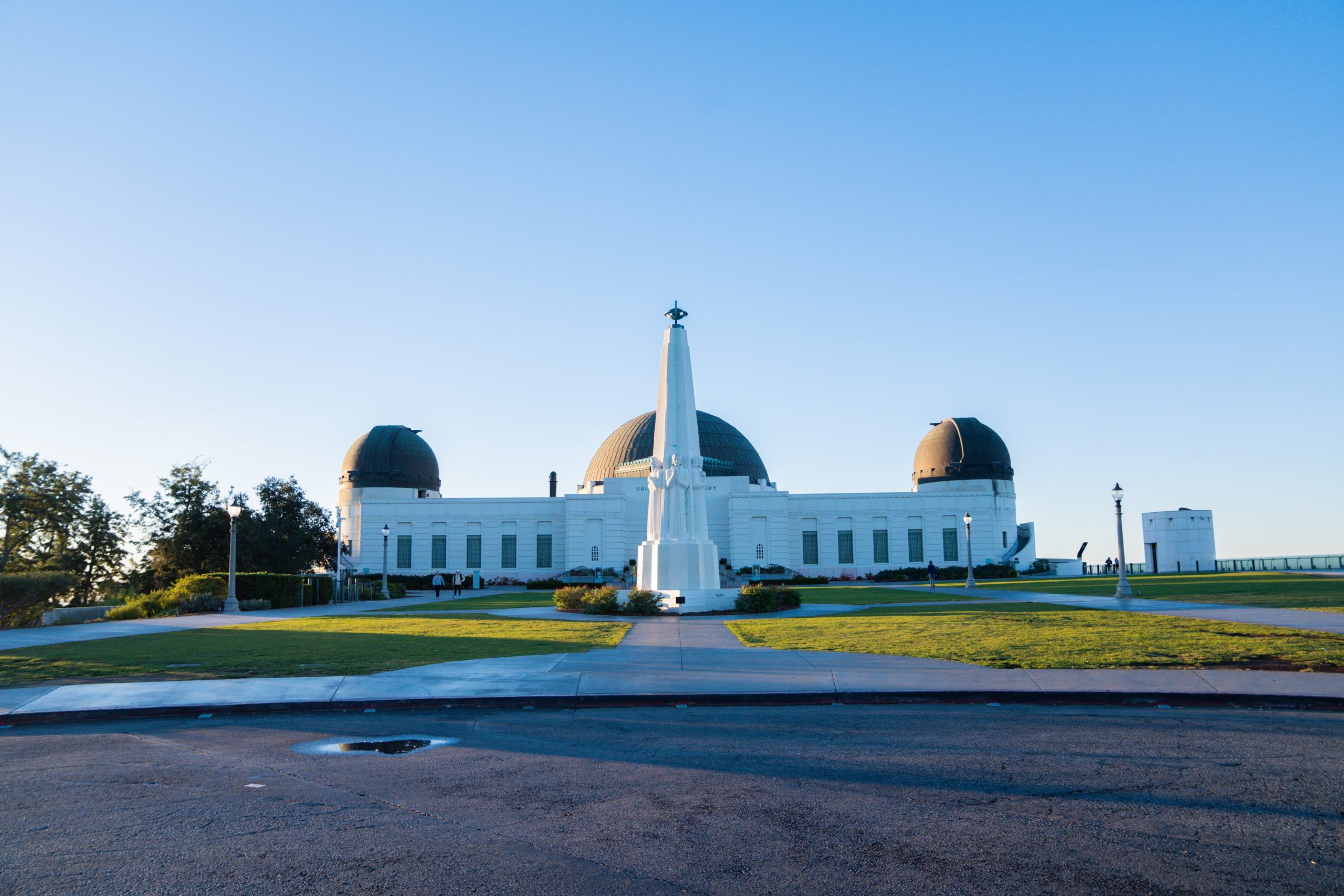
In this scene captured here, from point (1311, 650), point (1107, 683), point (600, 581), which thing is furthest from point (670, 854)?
point (600, 581)

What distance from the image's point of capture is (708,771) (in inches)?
272

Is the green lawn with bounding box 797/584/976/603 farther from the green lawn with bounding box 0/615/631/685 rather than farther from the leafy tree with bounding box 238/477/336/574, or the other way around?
the leafy tree with bounding box 238/477/336/574

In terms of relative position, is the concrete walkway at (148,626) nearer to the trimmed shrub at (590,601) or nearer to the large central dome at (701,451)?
the trimmed shrub at (590,601)

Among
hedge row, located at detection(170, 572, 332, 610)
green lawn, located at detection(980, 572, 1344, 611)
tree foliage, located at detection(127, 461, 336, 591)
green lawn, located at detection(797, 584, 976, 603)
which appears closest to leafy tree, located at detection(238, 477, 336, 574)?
tree foliage, located at detection(127, 461, 336, 591)

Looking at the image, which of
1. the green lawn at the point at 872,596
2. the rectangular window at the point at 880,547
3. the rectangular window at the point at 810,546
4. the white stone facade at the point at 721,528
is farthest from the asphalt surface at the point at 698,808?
the rectangular window at the point at 880,547

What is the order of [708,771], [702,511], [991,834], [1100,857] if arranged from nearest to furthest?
[1100,857] < [991,834] < [708,771] < [702,511]

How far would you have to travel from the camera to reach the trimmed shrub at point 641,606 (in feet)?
87.2

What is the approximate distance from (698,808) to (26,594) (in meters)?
35.3

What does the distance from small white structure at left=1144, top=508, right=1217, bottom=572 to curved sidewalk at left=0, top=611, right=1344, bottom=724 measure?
2166 inches

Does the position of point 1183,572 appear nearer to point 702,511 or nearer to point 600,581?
point 600,581

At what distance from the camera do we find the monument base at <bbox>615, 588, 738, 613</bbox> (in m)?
27.7

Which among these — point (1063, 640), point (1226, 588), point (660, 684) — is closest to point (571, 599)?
point (1063, 640)

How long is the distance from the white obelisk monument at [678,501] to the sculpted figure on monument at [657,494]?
0.08ft

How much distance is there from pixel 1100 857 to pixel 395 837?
407 centimetres
